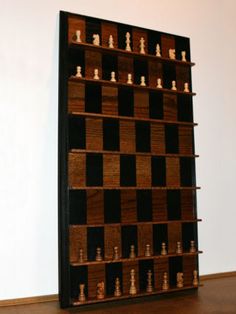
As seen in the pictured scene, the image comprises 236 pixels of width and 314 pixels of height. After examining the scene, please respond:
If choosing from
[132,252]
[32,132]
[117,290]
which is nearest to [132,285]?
[117,290]

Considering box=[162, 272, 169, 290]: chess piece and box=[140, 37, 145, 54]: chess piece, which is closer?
box=[162, 272, 169, 290]: chess piece

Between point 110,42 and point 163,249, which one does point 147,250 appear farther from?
point 110,42

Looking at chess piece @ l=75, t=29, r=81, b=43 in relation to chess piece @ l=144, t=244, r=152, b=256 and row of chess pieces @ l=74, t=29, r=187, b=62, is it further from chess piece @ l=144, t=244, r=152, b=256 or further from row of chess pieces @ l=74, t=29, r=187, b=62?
chess piece @ l=144, t=244, r=152, b=256

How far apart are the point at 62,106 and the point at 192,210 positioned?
1.32 meters

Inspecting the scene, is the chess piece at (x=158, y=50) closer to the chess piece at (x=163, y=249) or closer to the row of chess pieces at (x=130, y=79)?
the row of chess pieces at (x=130, y=79)

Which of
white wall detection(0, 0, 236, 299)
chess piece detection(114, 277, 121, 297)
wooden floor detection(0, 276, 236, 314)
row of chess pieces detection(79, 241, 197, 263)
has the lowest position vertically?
wooden floor detection(0, 276, 236, 314)

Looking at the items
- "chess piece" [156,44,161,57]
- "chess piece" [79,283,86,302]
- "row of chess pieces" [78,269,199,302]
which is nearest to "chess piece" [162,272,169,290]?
"row of chess pieces" [78,269,199,302]

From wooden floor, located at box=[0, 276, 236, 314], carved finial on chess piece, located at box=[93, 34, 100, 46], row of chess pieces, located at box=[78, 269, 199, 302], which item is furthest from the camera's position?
carved finial on chess piece, located at box=[93, 34, 100, 46]

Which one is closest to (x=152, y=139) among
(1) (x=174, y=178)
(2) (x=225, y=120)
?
(1) (x=174, y=178)

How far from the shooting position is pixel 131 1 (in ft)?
10.5

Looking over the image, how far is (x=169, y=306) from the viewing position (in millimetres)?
2609

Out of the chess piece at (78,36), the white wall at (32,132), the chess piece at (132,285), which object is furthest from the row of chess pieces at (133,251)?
the chess piece at (78,36)

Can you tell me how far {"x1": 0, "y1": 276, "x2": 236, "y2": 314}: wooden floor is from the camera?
2.49 m

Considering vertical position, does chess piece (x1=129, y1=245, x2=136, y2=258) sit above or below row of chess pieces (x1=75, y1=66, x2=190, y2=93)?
below
